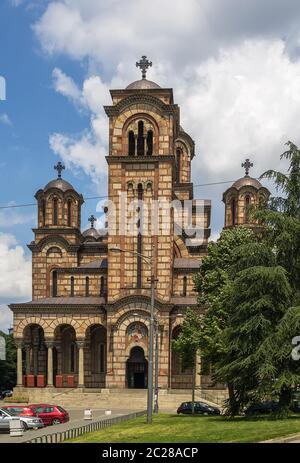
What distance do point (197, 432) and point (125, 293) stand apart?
39918 millimetres

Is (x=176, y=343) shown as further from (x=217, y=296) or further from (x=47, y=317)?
(x=47, y=317)

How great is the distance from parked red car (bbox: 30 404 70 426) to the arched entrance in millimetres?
23642

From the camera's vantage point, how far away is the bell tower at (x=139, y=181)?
221ft

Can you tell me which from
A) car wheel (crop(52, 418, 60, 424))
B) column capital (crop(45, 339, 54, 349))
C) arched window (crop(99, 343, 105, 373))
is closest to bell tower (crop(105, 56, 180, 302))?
arched window (crop(99, 343, 105, 373))

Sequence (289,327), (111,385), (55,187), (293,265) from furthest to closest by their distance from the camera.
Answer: (55,187) < (111,385) < (293,265) < (289,327)

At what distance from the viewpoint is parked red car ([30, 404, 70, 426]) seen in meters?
42.3

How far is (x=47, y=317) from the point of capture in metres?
68.6

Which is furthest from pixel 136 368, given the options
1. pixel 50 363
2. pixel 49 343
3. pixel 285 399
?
pixel 285 399

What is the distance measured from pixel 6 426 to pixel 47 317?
34.3m

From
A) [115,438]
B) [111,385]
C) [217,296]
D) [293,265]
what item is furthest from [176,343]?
[111,385]

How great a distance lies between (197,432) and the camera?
88.7 feet

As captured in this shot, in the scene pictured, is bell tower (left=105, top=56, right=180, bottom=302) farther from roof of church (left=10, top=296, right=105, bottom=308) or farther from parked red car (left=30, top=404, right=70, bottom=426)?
parked red car (left=30, top=404, right=70, bottom=426)

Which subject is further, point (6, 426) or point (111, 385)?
point (111, 385)

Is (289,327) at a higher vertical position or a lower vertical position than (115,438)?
higher
